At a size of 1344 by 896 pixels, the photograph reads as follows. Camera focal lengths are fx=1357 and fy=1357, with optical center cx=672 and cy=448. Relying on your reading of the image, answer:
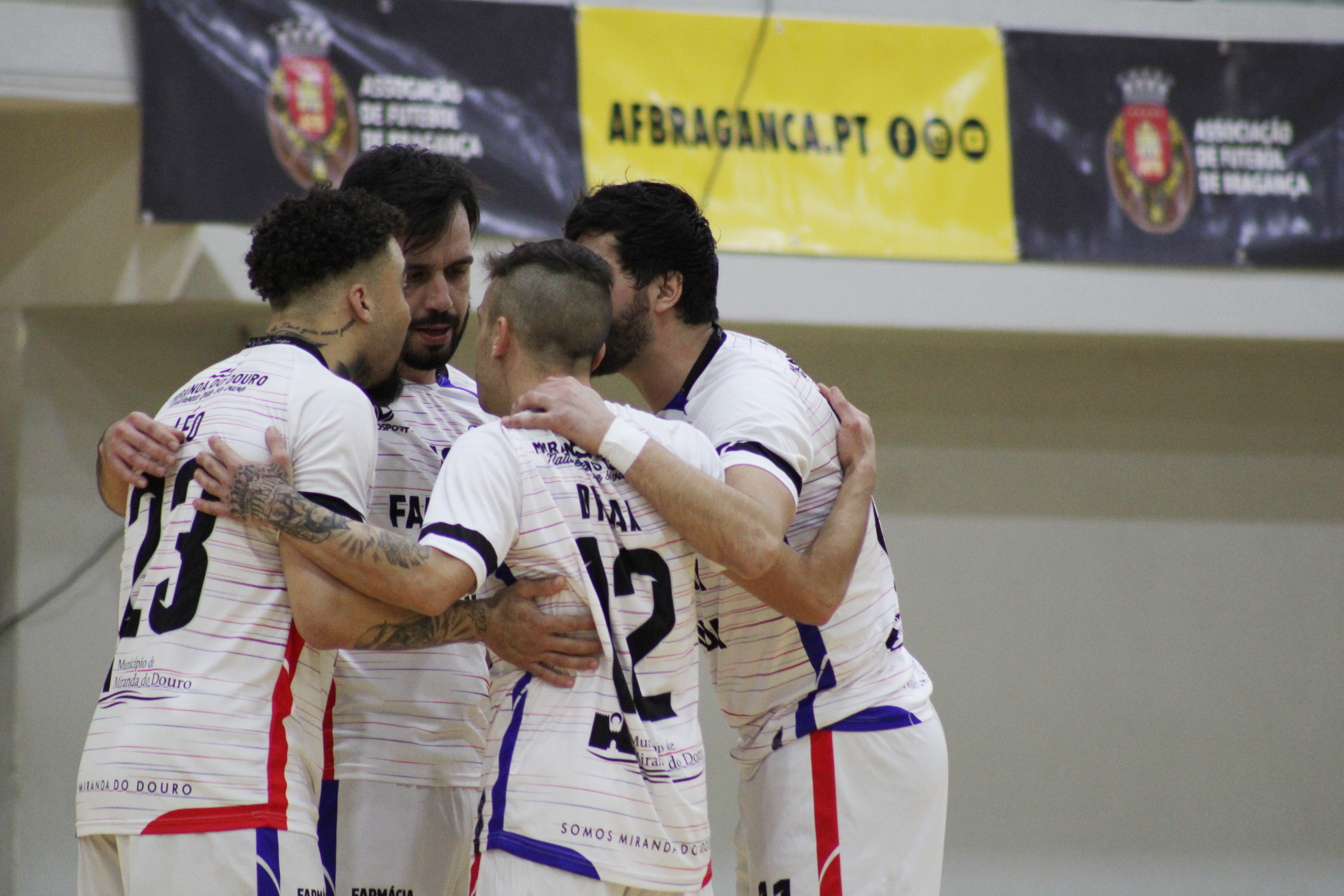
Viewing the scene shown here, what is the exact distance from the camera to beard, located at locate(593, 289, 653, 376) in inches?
132

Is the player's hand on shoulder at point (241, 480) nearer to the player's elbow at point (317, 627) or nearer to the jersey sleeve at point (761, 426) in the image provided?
the player's elbow at point (317, 627)

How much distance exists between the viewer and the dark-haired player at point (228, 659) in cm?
252

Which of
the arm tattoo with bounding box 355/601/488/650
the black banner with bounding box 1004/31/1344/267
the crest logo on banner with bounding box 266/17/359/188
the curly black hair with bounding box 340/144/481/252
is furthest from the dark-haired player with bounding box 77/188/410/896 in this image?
the black banner with bounding box 1004/31/1344/267

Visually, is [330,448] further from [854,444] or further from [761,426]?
[854,444]

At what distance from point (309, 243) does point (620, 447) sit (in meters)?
0.81

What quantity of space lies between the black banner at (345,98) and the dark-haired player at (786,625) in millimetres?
2293

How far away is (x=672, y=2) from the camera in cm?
655

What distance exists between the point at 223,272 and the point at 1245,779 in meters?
6.03

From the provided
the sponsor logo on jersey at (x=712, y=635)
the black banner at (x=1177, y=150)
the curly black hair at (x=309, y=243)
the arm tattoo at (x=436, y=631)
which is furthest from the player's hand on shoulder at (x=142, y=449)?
the black banner at (x=1177, y=150)

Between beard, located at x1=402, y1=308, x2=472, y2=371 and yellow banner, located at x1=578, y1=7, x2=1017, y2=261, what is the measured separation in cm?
297

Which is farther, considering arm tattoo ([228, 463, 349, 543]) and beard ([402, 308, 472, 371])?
beard ([402, 308, 472, 371])

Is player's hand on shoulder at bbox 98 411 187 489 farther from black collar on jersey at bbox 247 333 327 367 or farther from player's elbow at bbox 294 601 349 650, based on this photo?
player's elbow at bbox 294 601 349 650

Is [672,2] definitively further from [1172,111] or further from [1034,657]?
[1034,657]

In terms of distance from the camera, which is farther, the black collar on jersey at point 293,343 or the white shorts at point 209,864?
the black collar on jersey at point 293,343
